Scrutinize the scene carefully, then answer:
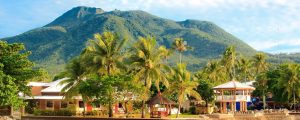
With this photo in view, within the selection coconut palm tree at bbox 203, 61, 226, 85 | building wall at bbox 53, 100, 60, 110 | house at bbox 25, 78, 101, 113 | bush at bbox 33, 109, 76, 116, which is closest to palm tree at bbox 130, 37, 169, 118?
bush at bbox 33, 109, 76, 116

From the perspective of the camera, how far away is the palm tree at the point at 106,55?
5025 centimetres

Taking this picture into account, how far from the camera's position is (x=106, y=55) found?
165 feet

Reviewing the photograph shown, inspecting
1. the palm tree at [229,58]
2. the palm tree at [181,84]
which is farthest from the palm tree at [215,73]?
the palm tree at [181,84]

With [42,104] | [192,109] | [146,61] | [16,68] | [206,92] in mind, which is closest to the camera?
[16,68]

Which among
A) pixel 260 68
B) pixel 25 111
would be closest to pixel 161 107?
pixel 25 111

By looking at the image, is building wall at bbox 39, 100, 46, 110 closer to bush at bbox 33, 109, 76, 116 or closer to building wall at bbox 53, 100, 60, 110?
building wall at bbox 53, 100, 60, 110

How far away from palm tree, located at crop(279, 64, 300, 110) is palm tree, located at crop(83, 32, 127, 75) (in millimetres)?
38164

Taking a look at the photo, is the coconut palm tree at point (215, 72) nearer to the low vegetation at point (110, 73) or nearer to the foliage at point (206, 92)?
the foliage at point (206, 92)

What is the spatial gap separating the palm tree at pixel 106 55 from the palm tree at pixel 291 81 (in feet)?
125

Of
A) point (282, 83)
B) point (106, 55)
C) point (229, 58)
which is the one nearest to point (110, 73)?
point (106, 55)

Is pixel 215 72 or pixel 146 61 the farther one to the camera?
pixel 215 72

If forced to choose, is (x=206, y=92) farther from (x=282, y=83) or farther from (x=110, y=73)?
(x=110, y=73)

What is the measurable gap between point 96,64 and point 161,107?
45.7 feet

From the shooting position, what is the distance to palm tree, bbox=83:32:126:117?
50.2 m
